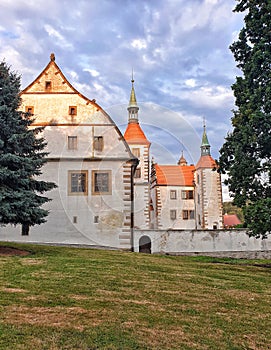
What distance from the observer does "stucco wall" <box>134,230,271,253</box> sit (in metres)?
22.9

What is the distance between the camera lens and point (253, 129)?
15219 millimetres

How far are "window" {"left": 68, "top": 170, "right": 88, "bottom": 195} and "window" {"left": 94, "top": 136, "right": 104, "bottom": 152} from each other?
162cm

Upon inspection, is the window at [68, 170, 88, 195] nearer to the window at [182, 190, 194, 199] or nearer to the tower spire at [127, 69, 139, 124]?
the tower spire at [127, 69, 139, 124]

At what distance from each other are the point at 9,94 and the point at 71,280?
8.63 metres

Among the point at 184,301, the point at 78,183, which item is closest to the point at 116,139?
the point at 78,183

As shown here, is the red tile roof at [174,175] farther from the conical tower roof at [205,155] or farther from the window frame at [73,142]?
the window frame at [73,142]

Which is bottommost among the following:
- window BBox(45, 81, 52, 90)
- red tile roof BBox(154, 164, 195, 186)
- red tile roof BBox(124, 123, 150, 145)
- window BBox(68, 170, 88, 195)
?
window BBox(68, 170, 88, 195)

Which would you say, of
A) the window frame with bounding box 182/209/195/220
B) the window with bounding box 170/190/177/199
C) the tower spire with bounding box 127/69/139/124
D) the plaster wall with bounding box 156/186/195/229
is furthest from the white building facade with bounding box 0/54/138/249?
the window frame with bounding box 182/209/195/220

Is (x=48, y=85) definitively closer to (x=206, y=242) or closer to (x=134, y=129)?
(x=206, y=242)

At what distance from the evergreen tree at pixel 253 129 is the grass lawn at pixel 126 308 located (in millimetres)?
4229

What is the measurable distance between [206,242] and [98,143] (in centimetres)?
883

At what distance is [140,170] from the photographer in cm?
3900

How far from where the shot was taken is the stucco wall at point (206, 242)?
22.9 metres

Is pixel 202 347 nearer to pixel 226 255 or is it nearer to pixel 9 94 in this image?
pixel 9 94
